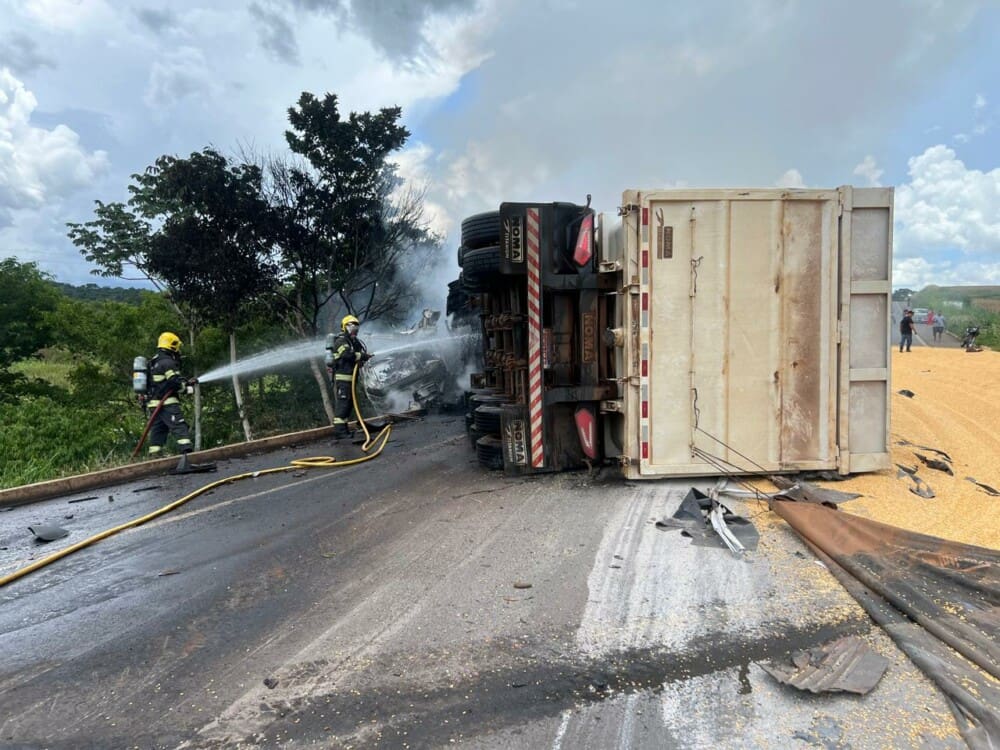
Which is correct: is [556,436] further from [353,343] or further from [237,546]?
[353,343]

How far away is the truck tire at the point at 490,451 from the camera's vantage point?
603cm

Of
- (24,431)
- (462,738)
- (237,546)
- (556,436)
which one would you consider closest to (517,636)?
(462,738)

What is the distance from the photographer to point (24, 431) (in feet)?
32.0

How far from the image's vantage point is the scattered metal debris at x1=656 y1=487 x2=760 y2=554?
3.96 m

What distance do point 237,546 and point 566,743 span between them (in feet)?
10.2

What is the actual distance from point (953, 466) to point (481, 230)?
5112 mm

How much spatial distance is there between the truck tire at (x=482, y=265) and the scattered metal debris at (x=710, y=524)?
2.66 m

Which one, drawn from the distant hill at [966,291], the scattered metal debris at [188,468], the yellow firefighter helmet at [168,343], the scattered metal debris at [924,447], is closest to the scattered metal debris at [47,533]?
the scattered metal debris at [188,468]

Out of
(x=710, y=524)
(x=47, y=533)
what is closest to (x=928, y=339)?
(x=710, y=524)

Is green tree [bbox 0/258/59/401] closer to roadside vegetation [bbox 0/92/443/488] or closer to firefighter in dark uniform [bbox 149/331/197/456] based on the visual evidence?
roadside vegetation [bbox 0/92/443/488]

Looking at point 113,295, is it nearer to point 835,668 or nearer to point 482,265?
point 482,265

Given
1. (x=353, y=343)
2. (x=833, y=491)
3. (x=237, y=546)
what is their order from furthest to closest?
(x=353, y=343)
(x=833, y=491)
(x=237, y=546)

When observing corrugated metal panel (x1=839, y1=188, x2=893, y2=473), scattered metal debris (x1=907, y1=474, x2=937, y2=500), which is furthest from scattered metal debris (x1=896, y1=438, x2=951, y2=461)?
corrugated metal panel (x1=839, y1=188, x2=893, y2=473)

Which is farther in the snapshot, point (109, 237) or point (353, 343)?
point (109, 237)
